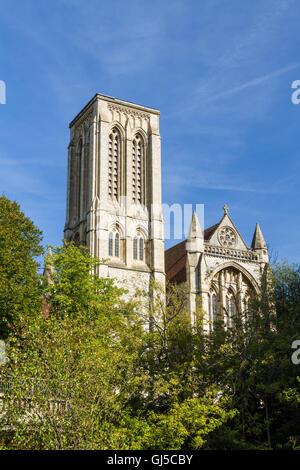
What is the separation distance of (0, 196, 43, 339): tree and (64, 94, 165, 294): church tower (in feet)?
37.5

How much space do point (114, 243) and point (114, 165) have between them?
6771 millimetres

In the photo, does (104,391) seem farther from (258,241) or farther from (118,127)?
(118,127)

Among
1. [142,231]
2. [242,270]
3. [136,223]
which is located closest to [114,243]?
[136,223]

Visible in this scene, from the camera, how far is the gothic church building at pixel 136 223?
142 ft

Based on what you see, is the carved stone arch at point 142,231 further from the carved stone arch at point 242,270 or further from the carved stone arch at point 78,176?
the carved stone arch at point 242,270

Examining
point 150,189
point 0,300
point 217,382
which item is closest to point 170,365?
point 217,382

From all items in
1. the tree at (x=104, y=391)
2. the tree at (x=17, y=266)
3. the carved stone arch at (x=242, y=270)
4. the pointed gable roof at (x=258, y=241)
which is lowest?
the tree at (x=104, y=391)

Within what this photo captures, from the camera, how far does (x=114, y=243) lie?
44094 millimetres

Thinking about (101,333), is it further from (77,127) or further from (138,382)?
(77,127)

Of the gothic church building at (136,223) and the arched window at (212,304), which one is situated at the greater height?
the gothic church building at (136,223)

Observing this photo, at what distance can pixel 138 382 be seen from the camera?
2025 centimetres

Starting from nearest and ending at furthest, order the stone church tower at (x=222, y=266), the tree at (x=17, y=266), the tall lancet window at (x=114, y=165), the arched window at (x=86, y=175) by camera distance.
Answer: the tree at (x=17, y=266)
the stone church tower at (x=222, y=266)
the tall lancet window at (x=114, y=165)
the arched window at (x=86, y=175)

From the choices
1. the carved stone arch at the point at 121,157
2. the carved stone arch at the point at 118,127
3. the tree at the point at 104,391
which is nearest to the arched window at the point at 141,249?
the carved stone arch at the point at 121,157

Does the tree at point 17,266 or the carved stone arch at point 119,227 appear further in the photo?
the carved stone arch at point 119,227
